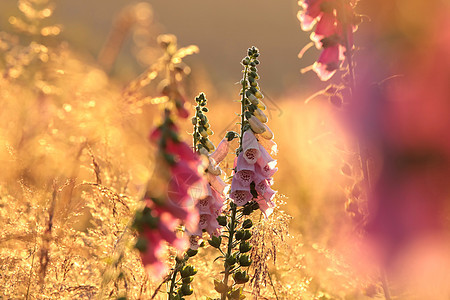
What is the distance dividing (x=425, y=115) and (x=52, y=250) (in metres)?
1.35

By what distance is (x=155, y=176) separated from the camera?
0.78 meters

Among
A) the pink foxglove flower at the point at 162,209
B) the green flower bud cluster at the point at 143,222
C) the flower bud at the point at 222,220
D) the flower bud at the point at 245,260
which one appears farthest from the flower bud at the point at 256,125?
the green flower bud cluster at the point at 143,222

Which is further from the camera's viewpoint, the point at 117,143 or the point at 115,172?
the point at 117,143

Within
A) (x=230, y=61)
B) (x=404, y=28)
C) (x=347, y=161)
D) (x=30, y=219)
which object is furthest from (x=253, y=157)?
(x=230, y=61)

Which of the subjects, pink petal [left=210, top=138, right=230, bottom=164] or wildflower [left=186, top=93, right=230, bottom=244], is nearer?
wildflower [left=186, top=93, right=230, bottom=244]

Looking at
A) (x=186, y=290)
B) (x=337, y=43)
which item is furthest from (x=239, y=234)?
(x=337, y=43)

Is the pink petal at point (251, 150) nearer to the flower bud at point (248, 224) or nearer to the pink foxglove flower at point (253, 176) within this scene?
the pink foxglove flower at point (253, 176)

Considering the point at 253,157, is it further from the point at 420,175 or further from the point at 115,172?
the point at 115,172

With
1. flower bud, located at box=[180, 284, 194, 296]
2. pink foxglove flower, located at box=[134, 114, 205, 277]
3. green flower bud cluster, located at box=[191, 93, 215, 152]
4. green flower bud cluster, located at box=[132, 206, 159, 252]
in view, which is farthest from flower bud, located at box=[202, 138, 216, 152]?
green flower bud cluster, located at box=[132, 206, 159, 252]

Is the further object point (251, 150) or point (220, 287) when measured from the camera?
point (251, 150)

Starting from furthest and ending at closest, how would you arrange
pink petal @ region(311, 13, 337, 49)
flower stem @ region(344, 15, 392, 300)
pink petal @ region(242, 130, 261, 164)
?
1. pink petal @ region(242, 130, 261, 164)
2. pink petal @ region(311, 13, 337, 49)
3. flower stem @ region(344, 15, 392, 300)

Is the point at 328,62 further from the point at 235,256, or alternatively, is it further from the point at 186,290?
the point at 186,290

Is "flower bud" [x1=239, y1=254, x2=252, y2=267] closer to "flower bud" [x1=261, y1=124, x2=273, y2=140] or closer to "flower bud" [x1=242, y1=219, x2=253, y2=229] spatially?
"flower bud" [x1=242, y1=219, x2=253, y2=229]

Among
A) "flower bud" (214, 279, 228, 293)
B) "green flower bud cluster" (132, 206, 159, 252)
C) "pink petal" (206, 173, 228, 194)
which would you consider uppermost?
"pink petal" (206, 173, 228, 194)
